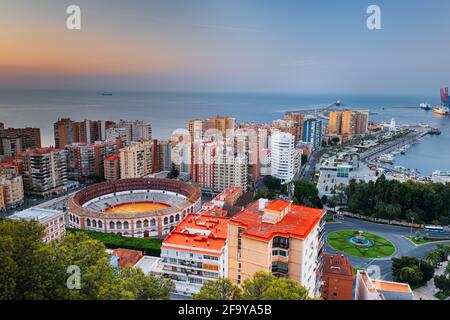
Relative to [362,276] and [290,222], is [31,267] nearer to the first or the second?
[290,222]

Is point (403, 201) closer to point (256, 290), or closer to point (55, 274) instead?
point (256, 290)

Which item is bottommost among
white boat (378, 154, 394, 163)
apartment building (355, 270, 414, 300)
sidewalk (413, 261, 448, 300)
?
sidewalk (413, 261, 448, 300)

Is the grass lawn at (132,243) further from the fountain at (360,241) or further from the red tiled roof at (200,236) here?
the fountain at (360,241)

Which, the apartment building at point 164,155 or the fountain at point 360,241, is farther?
the apartment building at point 164,155

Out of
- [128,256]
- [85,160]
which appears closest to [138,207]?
[85,160]

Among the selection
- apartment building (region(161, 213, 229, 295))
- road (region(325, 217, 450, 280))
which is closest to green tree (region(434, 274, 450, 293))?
road (region(325, 217, 450, 280))

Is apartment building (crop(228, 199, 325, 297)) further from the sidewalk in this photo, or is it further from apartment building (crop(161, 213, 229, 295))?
the sidewalk

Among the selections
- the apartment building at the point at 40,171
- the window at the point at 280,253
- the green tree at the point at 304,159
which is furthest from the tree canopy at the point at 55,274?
the green tree at the point at 304,159
